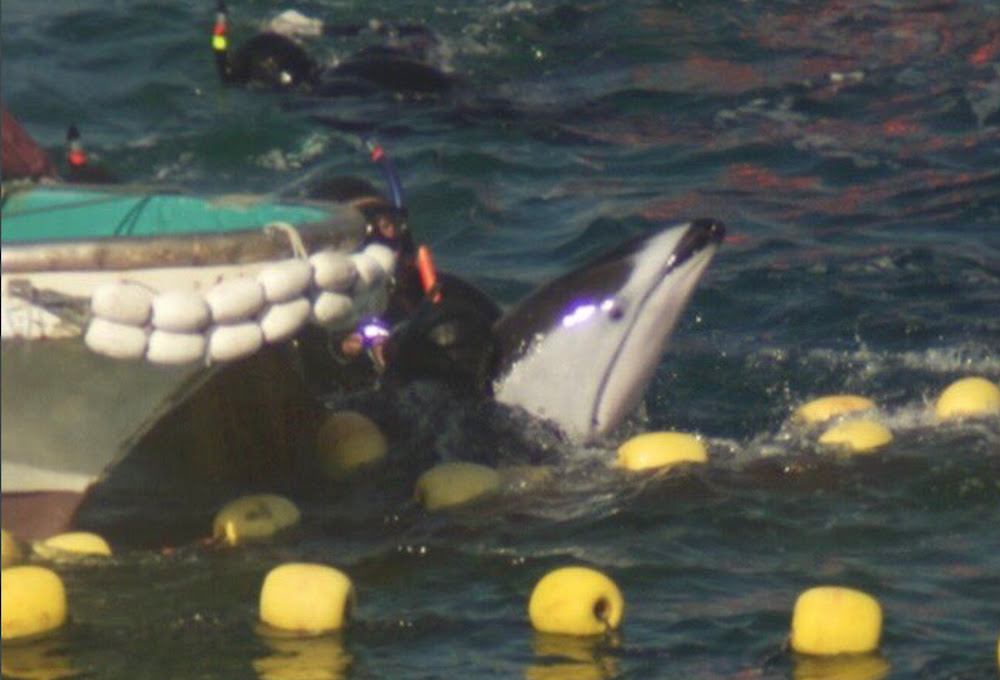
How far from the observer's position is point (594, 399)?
753 centimetres

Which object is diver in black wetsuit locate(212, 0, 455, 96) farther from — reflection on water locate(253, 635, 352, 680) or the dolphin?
reflection on water locate(253, 635, 352, 680)

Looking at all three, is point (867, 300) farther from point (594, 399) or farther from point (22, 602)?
point (22, 602)

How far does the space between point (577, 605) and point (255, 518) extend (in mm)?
1092

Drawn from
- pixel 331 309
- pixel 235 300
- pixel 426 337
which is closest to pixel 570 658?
pixel 426 337

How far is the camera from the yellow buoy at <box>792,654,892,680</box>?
549cm

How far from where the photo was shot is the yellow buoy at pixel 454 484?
22.7 ft

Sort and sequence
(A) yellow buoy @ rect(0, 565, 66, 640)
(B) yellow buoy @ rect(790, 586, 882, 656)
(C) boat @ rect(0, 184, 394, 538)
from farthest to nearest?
1. (B) yellow buoy @ rect(790, 586, 882, 656)
2. (A) yellow buoy @ rect(0, 565, 66, 640)
3. (C) boat @ rect(0, 184, 394, 538)

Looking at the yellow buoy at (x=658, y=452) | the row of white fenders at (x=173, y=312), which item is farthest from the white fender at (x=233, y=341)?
the yellow buoy at (x=658, y=452)

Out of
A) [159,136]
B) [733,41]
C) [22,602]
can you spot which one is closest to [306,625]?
[22,602]

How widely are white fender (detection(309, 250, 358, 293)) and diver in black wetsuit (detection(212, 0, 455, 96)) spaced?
363 inches

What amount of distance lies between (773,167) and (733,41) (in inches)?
106

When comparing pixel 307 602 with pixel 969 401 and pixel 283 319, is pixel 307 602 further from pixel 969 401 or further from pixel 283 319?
pixel 969 401

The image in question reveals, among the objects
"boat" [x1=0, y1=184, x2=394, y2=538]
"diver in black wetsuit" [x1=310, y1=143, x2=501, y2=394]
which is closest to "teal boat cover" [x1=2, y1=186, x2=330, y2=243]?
"boat" [x1=0, y1=184, x2=394, y2=538]

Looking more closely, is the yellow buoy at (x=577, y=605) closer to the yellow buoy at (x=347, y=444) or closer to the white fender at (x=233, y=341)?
the yellow buoy at (x=347, y=444)
